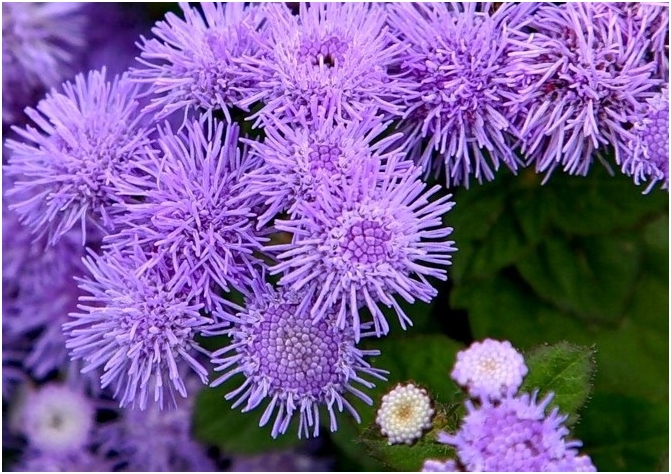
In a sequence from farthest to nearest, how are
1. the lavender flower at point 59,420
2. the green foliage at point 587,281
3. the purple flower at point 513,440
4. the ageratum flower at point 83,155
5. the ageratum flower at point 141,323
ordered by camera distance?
1. the lavender flower at point 59,420
2. the green foliage at point 587,281
3. the ageratum flower at point 83,155
4. the ageratum flower at point 141,323
5. the purple flower at point 513,440

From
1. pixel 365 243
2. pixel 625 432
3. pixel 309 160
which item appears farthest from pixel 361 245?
pixel 625 432

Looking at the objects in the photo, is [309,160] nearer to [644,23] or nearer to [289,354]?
[289,354]

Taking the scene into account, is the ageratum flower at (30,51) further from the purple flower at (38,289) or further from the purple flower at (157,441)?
the purple flower at (157,441)

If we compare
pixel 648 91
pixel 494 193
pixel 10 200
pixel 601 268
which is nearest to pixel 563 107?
pixel 648 91

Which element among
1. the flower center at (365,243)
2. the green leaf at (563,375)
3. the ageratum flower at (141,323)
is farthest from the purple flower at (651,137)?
the ageratum flower at (141,323)

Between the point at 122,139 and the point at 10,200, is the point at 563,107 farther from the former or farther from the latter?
the point at 10,200
